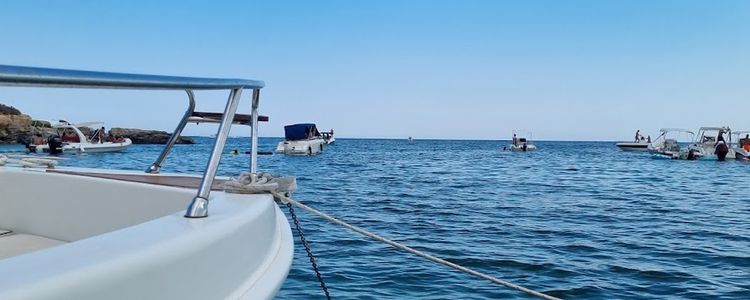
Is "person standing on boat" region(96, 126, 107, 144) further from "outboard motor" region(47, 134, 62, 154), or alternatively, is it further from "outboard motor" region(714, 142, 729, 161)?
"outboard motor" region(714, 142, 729, 161)

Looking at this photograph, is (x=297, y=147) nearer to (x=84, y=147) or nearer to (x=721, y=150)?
(x=84, y=147)

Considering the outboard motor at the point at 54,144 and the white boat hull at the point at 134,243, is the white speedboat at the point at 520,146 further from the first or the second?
the white boat hull at the point at 134,243

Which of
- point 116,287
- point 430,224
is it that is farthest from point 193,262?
point 430,224

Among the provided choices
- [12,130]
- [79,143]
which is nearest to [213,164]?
[79,143]

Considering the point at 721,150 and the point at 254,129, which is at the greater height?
the point at 254,129

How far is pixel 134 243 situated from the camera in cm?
141

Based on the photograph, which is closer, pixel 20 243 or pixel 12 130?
pixel 20 243

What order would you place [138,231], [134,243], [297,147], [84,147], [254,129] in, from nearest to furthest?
[134,243], [138,231], [254,129], [84,147], [297,147]

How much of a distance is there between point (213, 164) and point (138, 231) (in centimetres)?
41

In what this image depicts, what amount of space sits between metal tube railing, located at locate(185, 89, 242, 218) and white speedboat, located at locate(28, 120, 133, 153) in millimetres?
38003

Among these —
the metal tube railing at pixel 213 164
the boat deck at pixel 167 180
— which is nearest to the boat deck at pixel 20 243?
the boat deck at pixel 167 180

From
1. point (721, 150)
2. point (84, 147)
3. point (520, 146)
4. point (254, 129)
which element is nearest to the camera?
point (254, 129)

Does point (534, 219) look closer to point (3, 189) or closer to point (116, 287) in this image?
point (3, 189)

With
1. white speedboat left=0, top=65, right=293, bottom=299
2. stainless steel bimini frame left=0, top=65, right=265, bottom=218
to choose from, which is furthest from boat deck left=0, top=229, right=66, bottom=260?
stainless steel bimini frame left=0, top=65, right=265, bottom=218
